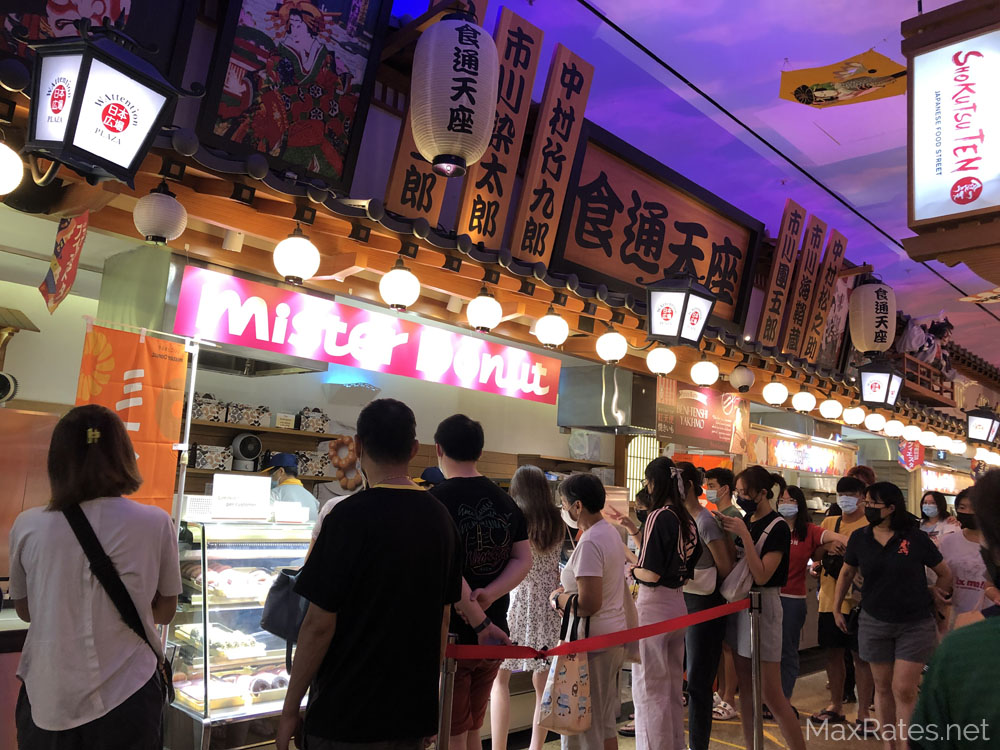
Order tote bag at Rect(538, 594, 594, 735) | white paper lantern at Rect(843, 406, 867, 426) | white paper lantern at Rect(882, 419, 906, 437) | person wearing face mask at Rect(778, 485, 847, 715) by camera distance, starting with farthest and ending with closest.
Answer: white paper lantern at Rect(882, 419, 906, 437) < white paper lantern at Rect(843, 406, 867, 426) < person wearing face mask at Rect(778, 485, 847, 715) < tote bag at Rect(538, 594, 594, 735)

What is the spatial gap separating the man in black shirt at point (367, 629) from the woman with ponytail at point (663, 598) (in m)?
2.73

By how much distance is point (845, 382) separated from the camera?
11234mm

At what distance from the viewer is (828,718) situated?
693 cm

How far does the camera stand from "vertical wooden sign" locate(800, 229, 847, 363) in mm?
11773

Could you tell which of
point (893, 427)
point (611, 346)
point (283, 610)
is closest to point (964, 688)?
point (283, 610)

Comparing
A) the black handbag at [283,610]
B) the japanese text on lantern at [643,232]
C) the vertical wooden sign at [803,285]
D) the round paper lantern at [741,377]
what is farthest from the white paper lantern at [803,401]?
the black handbag at [283,610]

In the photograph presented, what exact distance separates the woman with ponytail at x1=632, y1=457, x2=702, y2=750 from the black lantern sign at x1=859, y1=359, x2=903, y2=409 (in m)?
7.26

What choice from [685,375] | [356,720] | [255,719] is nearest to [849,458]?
[685,375]

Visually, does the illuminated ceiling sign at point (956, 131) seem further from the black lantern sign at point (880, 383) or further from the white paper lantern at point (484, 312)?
the black lantern sign at point (880, 383)

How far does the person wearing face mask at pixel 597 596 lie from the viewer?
443 cm

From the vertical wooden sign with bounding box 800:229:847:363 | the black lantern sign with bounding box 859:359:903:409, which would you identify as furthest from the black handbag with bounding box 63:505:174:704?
the vertical wooden sign with bounding box 800:229:847:363

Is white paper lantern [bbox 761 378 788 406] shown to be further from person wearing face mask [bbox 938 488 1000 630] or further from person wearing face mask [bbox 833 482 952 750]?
person wearing face mask [bbox 833 482 952 750]

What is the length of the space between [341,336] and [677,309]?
316 cm

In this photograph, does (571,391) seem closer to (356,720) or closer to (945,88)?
(945,88)
